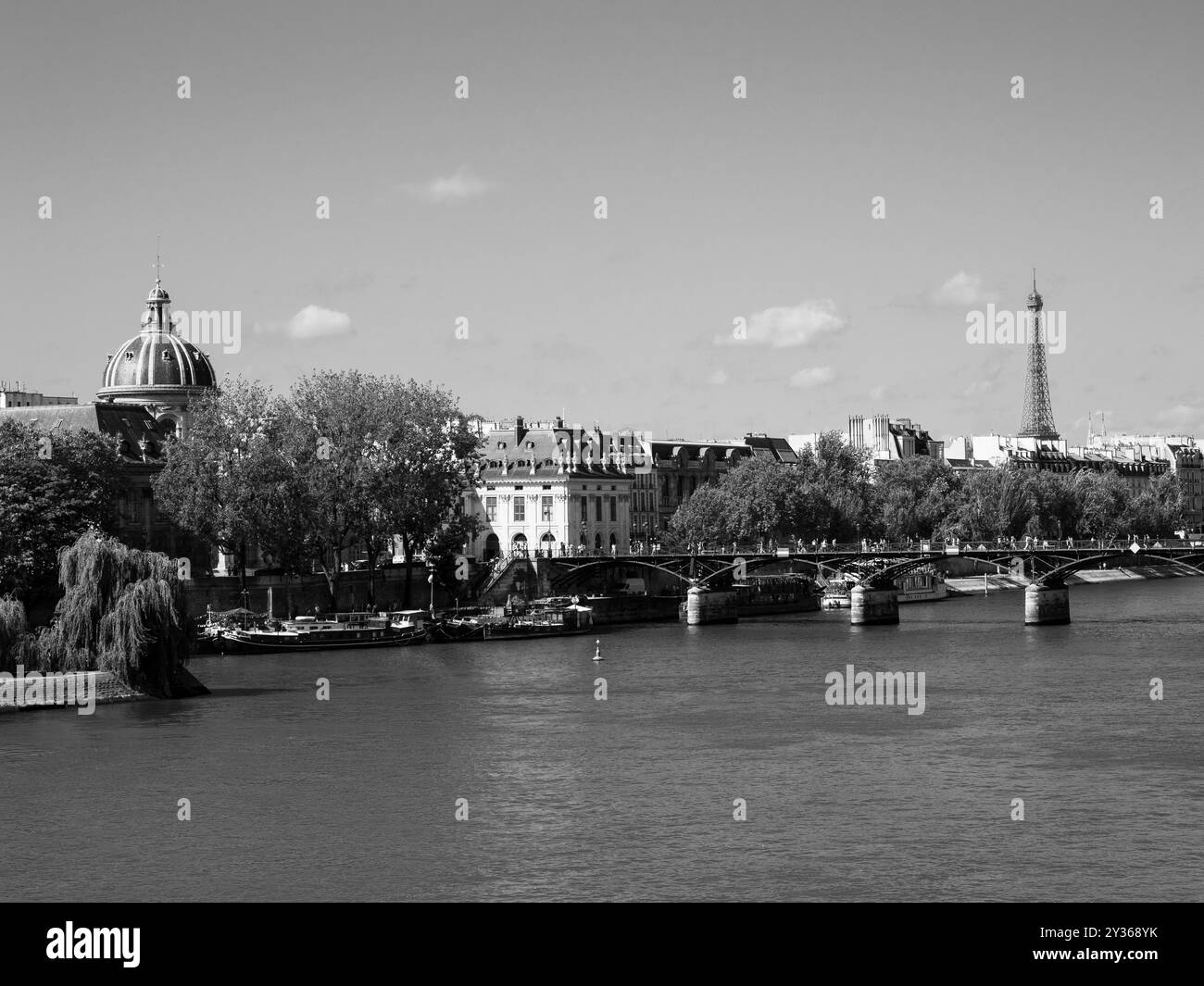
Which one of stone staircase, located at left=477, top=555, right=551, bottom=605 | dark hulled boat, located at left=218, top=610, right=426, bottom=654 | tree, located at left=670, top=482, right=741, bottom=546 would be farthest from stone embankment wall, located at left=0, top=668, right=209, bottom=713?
tree, located at left=670, top=482, right=741, bottom=546

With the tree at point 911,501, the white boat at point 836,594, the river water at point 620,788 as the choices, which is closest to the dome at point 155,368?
the white boat at point 836,594

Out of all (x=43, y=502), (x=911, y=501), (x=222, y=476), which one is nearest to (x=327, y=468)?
(x=222, y=476)

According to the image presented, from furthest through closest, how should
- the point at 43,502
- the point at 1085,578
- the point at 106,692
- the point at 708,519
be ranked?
the point at 1085,578 → the point at 708,519 → the point at 43,502 → the point at 106,692

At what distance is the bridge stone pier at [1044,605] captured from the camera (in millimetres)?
74938

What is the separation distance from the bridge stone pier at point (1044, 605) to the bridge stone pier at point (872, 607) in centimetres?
658

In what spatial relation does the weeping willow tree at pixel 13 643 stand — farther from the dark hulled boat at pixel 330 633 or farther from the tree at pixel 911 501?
the tree at pixel 911 501

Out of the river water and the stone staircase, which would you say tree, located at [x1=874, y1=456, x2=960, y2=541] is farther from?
the river water

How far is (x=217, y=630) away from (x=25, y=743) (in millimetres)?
24365

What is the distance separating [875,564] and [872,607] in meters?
5.39

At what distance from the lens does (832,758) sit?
38438 millimetres

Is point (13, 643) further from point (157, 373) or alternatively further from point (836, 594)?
point (836, 594)

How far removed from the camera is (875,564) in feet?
279
